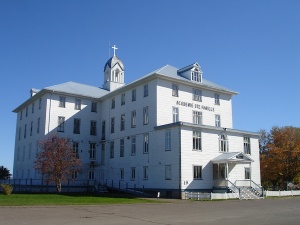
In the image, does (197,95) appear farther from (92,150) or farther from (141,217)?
(141,217)

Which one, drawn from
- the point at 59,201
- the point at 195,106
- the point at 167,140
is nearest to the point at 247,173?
the point at 195,106

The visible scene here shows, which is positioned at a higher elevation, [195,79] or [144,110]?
[195,79]

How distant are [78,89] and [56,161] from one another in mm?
14863

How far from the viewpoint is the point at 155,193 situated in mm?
36250

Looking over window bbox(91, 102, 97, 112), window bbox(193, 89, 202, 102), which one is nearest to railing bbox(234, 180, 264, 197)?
window bbox(193, 89, 202, 102)

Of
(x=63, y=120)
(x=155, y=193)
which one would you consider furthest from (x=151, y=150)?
(x=63, y=120)

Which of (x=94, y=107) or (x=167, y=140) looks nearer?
(x=167, y=140)

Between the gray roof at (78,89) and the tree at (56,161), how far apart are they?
952 centimetres

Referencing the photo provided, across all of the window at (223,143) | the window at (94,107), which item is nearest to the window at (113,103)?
the window at (94,107)

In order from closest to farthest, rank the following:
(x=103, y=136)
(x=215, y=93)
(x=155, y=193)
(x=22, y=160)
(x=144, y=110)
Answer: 1. (x=155, y=193)
2. (x=144, y=110)
3. (x=215, y=93)
4. (x=103, y=136)
5. (x=22, y=160)

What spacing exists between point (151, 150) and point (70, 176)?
36.8 feet

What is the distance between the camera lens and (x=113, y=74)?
179ft

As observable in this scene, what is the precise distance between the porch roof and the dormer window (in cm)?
1005

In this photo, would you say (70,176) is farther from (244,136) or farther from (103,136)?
(244,136)
